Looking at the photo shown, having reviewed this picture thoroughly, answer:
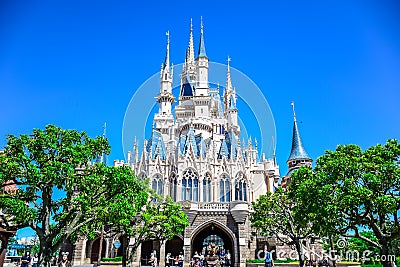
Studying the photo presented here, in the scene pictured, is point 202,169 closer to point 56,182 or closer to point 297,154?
point 297,154

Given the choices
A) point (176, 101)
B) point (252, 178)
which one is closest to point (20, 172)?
point (252, 178)

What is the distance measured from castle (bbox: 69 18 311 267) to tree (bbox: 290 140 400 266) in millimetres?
20722

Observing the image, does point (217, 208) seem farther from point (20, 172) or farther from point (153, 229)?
point (20, 172)

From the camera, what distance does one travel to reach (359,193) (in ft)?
63.6

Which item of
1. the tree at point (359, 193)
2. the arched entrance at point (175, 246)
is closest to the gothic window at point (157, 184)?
the arched entrance at point (175, 246)

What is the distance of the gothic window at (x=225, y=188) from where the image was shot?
1928 inches

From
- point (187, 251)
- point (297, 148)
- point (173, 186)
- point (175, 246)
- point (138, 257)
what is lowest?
point (138, 257)

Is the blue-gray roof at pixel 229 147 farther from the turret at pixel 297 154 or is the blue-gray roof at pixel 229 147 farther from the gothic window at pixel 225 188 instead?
the turret at pixel 297 154

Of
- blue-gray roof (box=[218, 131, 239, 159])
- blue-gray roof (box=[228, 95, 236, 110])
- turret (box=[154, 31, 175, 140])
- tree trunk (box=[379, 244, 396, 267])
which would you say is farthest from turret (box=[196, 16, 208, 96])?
tree trunk (box=[379, 244, 396, 267])

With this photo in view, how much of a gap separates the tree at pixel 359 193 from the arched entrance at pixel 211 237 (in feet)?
69.7

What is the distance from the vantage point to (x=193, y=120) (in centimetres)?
5819

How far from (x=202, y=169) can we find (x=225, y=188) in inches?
170

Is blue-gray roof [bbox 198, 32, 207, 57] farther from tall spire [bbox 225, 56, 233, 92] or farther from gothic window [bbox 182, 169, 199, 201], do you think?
gothic window [bbox 182, 169, 199, 201]

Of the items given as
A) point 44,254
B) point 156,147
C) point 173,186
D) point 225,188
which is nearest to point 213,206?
point 225,188
